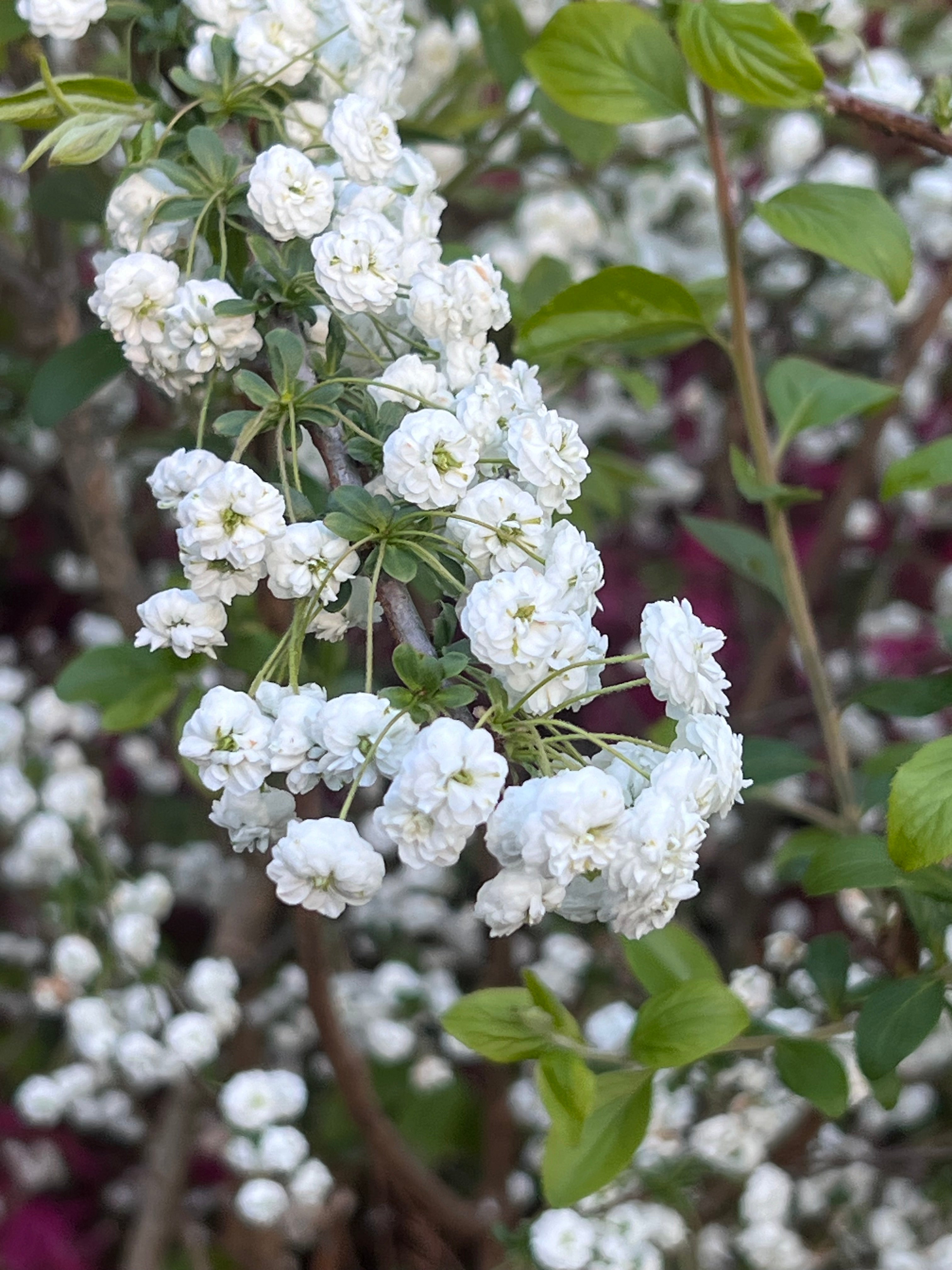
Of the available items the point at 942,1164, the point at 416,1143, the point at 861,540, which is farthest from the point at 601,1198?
the point at 861,540

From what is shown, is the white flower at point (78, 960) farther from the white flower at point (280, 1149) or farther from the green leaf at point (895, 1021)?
the green leaf at point (895, 1021)

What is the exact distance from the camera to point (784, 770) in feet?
2.81

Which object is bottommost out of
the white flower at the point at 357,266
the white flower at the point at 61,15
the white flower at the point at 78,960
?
the white flower at the point at 78,960

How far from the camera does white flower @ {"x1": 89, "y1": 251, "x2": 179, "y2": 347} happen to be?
0.54 m

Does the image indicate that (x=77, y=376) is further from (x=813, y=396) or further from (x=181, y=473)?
(x=813, y=396)

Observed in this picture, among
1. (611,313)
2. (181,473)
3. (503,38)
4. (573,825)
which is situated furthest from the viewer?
(503,38)

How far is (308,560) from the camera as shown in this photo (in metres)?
0.49

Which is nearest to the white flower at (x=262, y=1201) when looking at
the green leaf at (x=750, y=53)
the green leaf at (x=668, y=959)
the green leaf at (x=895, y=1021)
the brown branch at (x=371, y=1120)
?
the brown branch at (x=371, y=1120)

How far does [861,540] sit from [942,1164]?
0.98 m

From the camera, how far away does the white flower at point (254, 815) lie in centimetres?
48

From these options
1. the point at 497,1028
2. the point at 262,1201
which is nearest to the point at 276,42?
the point at 497,1028

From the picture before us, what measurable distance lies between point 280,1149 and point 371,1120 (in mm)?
176

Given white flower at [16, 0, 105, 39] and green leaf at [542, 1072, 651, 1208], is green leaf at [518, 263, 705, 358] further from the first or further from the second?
green leaf at [542, 1072, 651, 1208]

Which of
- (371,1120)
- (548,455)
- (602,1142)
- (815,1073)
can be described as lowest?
(371,1120)
